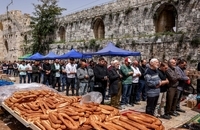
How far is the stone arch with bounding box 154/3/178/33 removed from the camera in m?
14.1

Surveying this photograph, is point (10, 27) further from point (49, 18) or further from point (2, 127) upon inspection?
point (2, 127)

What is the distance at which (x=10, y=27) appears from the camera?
31969 mm

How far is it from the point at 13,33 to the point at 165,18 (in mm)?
23467

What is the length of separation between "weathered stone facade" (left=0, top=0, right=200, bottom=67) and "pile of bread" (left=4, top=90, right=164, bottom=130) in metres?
8.70

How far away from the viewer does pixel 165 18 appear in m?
14.6

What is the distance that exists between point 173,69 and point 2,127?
5.76 metres

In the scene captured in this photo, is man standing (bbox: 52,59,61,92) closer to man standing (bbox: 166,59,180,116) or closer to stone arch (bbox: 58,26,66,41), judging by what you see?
man standing (bbox: 166,59,180,116)

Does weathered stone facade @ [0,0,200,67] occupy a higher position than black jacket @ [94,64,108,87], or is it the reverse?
weathered stone facade @ [0,0,200,67]

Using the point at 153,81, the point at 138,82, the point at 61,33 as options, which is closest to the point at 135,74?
the point at 138,82

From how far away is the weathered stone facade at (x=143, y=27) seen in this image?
1247cm

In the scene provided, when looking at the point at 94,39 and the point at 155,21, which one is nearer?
the point at 155,21

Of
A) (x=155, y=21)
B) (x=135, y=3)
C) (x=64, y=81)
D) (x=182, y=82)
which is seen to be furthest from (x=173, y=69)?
(x=135, y=3)

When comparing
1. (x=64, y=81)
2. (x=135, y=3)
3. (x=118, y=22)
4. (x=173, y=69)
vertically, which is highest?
(x=135, y=3)

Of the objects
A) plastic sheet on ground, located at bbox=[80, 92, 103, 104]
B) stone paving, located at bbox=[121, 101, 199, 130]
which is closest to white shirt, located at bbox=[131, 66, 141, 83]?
stone paving, located at bbox=[121, 101, 199, 130]
